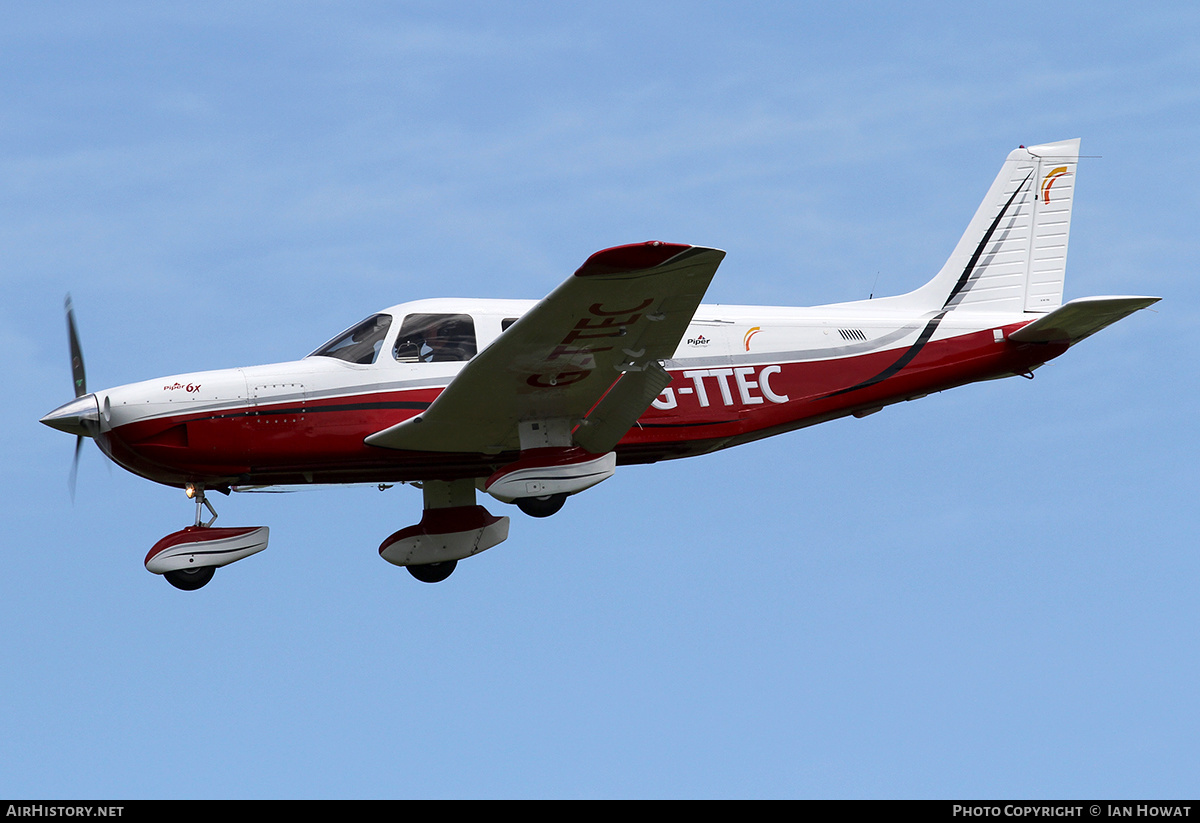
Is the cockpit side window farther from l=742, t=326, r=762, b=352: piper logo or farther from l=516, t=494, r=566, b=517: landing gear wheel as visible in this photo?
l=742, t=326, r=762, b=352: piper logo

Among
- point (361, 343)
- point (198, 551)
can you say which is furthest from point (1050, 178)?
point (198, 551)

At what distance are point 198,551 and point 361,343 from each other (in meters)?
2.75

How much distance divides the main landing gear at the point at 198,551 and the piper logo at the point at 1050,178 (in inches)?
407

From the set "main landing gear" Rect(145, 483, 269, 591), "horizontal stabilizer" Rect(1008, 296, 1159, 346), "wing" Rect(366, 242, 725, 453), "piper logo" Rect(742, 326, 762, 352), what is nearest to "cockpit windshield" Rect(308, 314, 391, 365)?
"wing" Rect(366, 242, 725, 453)

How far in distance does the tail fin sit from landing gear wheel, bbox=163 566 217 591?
870cm

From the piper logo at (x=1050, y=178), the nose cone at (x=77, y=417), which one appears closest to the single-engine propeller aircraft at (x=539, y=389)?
the nose cone at (x=77, y=417)

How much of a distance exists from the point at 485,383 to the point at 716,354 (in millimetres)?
3092

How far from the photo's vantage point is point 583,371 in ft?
47.4

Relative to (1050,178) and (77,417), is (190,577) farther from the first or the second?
(1050,178)

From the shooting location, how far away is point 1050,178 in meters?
18.2

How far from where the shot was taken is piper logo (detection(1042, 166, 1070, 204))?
18.1 meters
